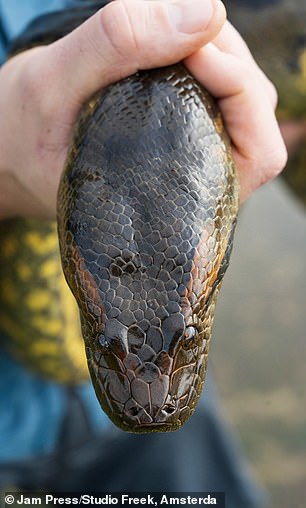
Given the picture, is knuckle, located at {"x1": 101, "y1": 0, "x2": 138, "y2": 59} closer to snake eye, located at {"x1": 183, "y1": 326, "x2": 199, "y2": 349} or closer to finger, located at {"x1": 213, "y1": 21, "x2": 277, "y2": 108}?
finger, located at {"x1": 213, "y1": 21, "x2": 277, "y2": 108}

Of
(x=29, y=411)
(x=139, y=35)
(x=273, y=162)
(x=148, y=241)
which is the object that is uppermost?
(x=139, y=35)

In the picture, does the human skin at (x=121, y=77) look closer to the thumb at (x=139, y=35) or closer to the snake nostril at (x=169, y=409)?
the thumb at (x=139, y=35)

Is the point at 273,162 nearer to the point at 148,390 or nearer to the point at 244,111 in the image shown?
the point at 244,111

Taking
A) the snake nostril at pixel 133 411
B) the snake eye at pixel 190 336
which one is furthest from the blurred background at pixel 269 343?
the snake nostril at pixel 133 411

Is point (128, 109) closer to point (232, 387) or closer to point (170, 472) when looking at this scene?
point (170, 472)

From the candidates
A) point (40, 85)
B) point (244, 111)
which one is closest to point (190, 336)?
point (244, 111)

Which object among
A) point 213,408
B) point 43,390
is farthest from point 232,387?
point 43,390
